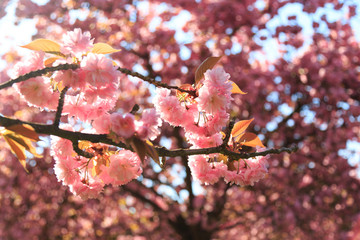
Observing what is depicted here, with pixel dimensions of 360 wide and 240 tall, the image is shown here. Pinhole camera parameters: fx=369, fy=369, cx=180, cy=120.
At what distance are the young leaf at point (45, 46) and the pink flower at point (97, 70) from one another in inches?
6.0

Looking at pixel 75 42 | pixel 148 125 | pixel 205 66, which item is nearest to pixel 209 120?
pixel 205 66

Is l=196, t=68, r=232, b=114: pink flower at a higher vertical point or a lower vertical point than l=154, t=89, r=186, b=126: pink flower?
higher

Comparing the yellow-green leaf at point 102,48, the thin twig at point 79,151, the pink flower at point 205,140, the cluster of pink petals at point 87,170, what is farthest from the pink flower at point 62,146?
the pink flower at point 205,140

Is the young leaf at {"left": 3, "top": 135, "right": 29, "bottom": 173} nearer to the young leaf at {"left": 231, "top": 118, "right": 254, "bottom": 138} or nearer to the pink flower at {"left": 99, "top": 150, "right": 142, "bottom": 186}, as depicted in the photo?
the pink flower at {"left": 99, "top": 150, "right": 142, "bottom": 186}

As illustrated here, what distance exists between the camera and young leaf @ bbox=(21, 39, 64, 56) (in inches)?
53.5

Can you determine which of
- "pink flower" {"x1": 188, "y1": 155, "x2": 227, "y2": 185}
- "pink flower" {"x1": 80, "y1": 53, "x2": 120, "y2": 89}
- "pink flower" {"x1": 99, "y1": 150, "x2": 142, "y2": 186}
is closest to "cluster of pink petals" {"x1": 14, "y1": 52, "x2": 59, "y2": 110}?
"pink flower" {"x1": 80, "y1": 53, "x2": 120, "y2": 89}

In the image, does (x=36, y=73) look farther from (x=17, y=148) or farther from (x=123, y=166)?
(x=123, y=166)

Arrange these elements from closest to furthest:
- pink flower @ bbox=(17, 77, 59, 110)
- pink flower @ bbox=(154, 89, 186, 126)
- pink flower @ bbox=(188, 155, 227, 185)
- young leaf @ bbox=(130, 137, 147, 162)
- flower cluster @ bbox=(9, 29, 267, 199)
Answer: young leaf @ bbox=(130, 137, 147, 162)
flower cluster @ bbox=(9, 29, 267, 199)
pink flower @ bbox=(17, 77, 59, 110)
pink flower @ bbox=(154, 89, 186, 126)
pink flower @ bbox=(188, 155, 227, 185)

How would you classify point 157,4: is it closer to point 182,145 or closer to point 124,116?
point 182,145

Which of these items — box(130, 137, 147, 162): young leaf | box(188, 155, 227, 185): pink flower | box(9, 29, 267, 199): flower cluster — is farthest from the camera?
box(188, 155, 227, 185): pink flower

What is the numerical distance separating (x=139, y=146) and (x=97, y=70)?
0.33 meters

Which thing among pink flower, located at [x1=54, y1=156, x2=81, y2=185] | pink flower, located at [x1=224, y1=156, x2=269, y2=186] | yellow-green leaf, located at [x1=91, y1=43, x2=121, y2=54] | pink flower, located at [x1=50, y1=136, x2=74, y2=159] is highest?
yellow-green leaf, located at [x1=91, y1=43, x2=121, y2=54]

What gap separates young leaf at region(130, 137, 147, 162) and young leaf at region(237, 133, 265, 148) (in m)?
0.52

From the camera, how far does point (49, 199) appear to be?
27.9 ft
